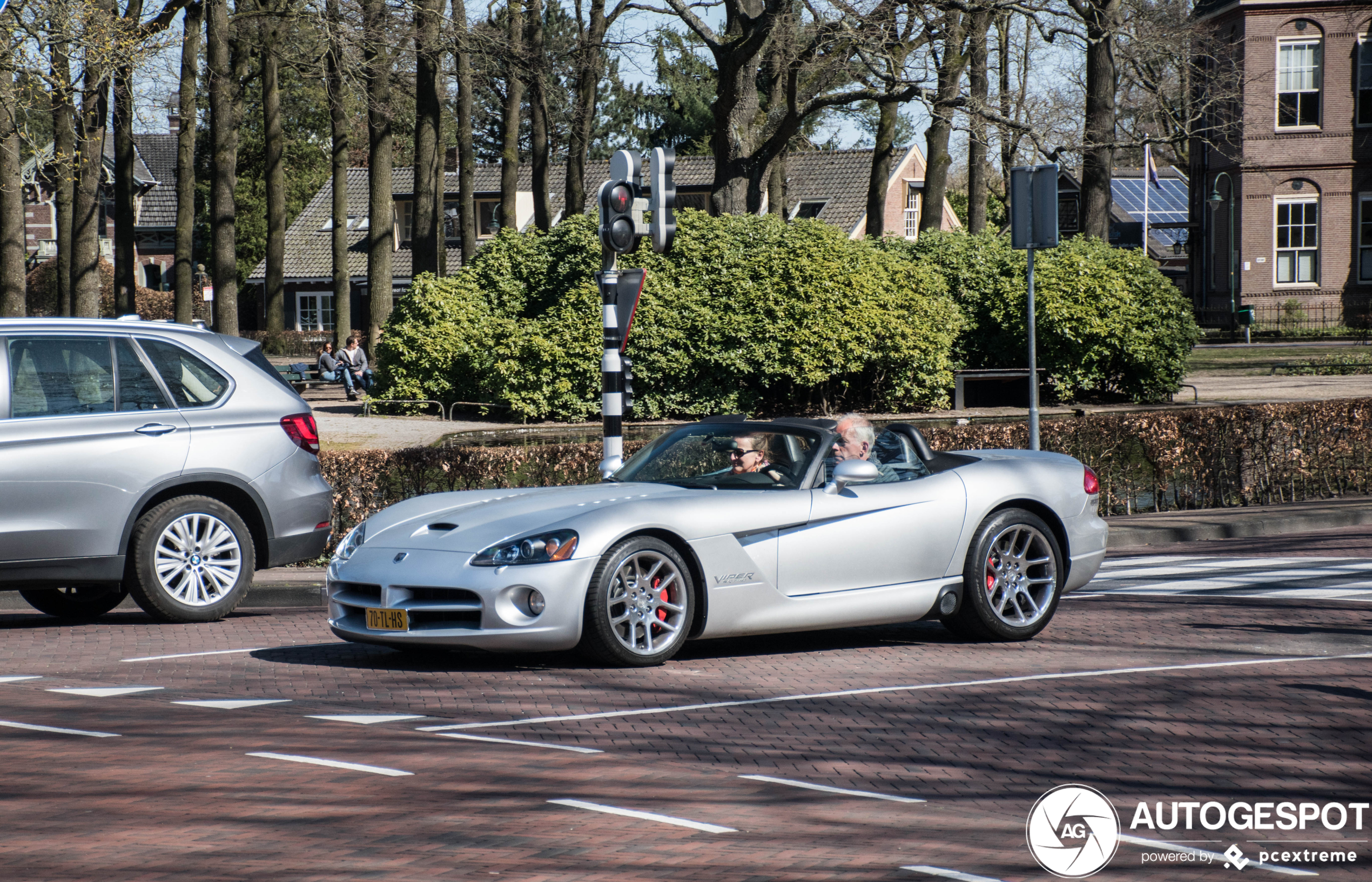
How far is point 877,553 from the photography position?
842cm

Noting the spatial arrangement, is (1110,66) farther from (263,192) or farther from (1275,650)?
(263,192)

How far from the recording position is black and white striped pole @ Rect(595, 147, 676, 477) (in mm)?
12812

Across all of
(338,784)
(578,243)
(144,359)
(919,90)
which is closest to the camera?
(338,784)

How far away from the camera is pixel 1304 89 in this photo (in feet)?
157

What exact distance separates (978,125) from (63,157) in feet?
46.1

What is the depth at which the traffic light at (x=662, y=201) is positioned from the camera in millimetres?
13227

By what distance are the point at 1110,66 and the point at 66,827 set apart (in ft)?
83.7

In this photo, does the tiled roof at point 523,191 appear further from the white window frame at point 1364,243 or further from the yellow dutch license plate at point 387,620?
the yellow dutch license plate at point 387,620

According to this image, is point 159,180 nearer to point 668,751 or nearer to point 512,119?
point 512,119

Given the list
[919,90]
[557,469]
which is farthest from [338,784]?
[919,90]

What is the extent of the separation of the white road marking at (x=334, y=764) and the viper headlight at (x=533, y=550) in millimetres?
1957

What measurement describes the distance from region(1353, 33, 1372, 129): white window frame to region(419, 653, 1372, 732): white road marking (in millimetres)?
44428

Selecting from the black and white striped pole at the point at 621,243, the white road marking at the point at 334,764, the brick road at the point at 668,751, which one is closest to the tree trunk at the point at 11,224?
the black and white striped pole at the point at 621,243

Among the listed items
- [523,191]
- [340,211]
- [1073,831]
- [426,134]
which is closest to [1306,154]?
[426,134]
